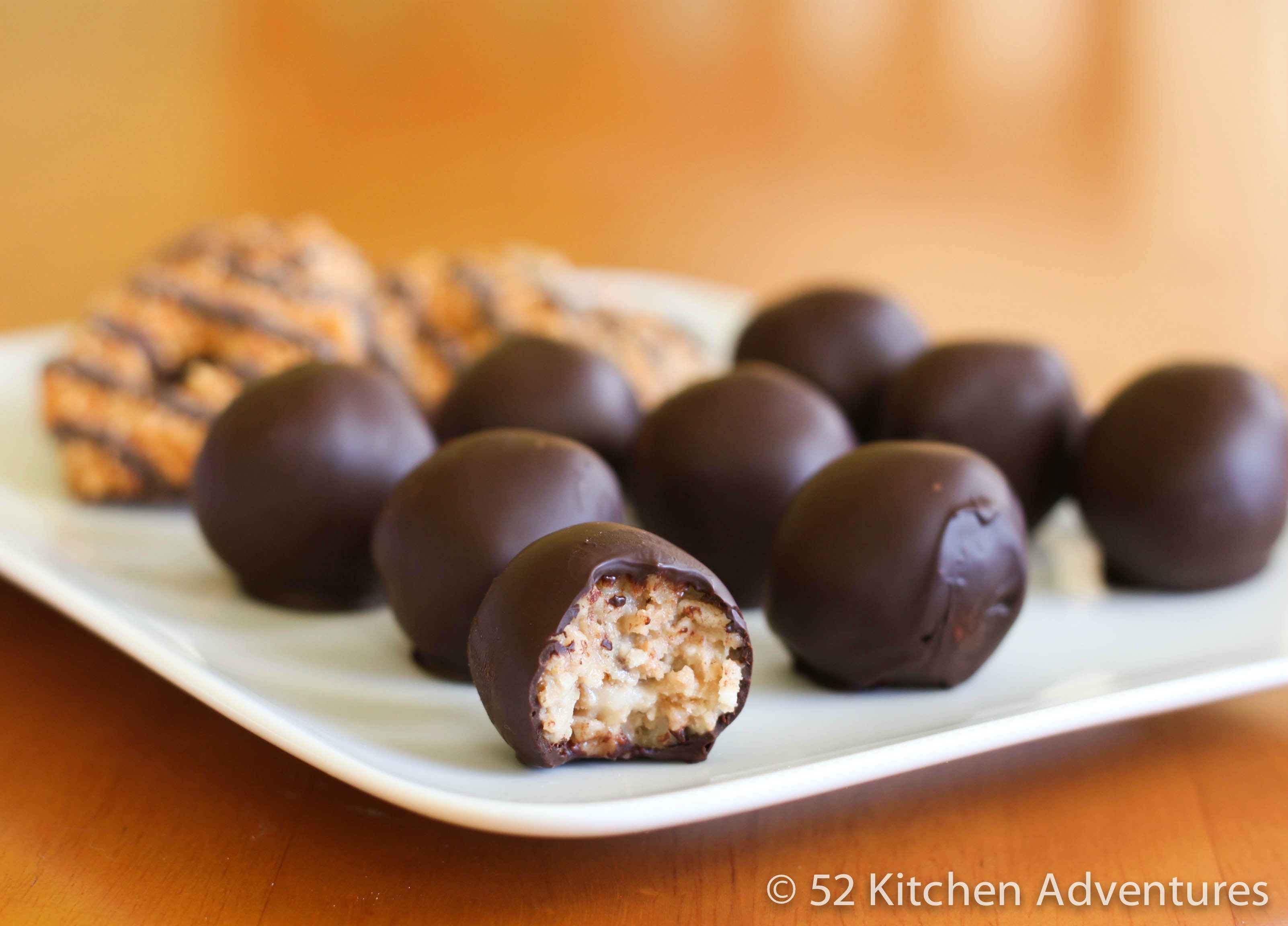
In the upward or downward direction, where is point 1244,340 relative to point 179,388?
downward

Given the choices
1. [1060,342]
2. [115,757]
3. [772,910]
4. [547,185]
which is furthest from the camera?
[547,185]

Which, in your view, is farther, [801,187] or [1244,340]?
[801,187]

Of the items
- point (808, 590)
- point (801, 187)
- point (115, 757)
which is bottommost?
point (801, 187)

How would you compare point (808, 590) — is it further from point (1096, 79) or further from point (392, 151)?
point (1096, 79)

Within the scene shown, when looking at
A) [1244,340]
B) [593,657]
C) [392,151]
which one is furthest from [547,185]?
[593,657]

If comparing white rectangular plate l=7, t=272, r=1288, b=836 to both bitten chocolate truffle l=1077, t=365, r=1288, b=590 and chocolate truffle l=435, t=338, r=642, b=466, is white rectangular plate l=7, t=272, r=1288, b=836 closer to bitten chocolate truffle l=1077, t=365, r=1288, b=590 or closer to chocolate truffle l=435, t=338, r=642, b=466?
bitten chocolate truffle l=1077, t=365, r=1288, b=590

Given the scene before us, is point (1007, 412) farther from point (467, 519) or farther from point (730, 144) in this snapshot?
point (730, 144)

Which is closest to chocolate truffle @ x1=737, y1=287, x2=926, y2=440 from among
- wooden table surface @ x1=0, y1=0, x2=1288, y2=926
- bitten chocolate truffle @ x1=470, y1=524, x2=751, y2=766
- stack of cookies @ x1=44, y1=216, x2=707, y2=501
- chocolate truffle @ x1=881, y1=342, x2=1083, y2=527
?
chocolate truffle @ x1=881, y1=342, x2=1083, y2=527

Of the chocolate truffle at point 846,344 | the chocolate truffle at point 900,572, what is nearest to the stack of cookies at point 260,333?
the chocolate truffle at point 846,344
